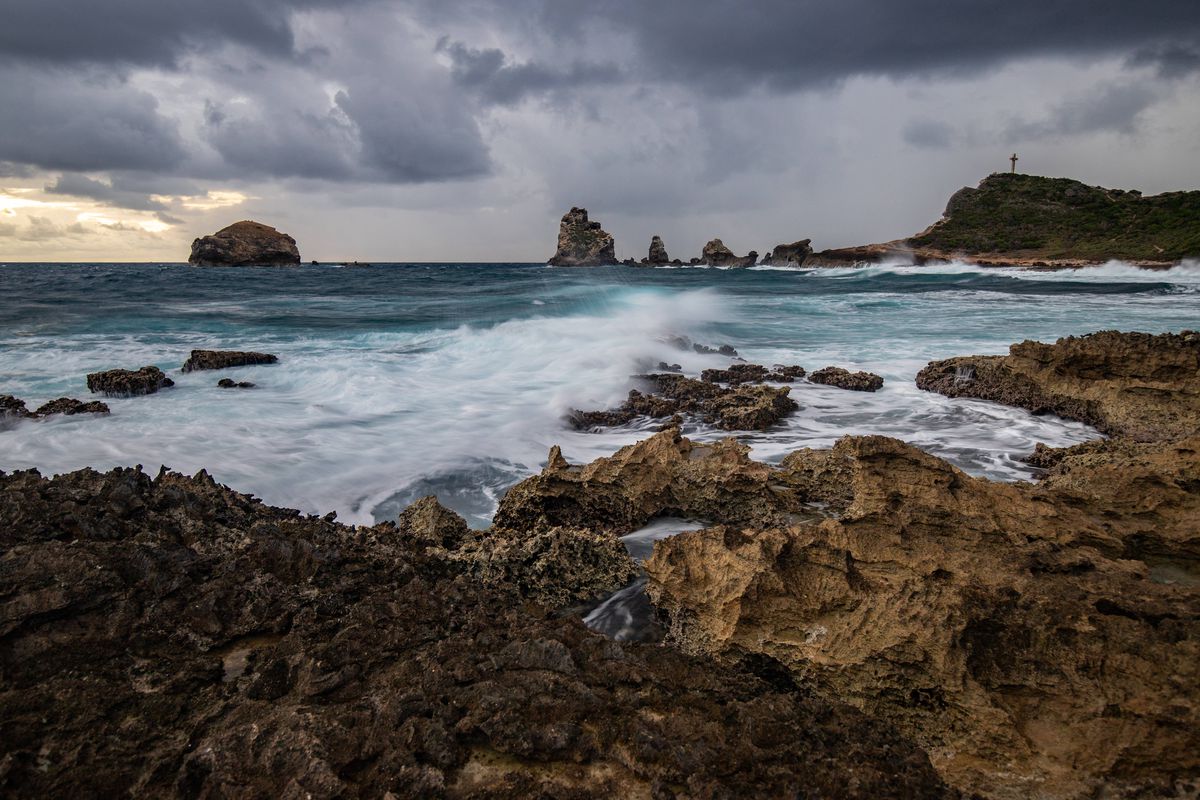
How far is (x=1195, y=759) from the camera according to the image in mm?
1767

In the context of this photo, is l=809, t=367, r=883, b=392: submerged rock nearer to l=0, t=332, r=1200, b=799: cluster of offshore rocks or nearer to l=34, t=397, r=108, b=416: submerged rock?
l=0, t=332, r=1200, b=799: cluster of offshore rocks

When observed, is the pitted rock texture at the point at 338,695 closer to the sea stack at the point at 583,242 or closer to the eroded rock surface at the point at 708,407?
the eroded rock surface at the point at 708,407

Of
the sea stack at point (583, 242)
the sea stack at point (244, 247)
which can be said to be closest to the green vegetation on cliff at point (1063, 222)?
the sea stack at point (583, 242)

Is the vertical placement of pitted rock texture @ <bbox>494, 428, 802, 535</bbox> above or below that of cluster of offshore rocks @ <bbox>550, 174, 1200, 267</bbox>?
below

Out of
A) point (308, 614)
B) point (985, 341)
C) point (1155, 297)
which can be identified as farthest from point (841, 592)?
point (1155, 297)

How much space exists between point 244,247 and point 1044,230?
9380 cm

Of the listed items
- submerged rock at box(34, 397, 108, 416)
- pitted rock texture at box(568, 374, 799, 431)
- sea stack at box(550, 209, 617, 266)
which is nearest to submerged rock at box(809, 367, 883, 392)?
pitted rock texture at box(568, 374, 799, 431)

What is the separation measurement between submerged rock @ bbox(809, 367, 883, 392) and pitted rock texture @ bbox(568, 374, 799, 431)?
199 centimetres

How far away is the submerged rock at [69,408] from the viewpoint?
8.23 meters

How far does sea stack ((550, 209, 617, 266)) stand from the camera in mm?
96688

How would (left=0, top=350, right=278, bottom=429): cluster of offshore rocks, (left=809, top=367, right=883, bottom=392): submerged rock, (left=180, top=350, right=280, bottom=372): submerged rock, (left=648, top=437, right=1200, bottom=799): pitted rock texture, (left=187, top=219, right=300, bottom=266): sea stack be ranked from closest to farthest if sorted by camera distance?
(left=648, top=437, right=1200, bottom=799): pitted rock texture < (left=0, top=350, right=278, bottom=429): cluster of offshore rocks < (left=809, top=367, right=883, bottom=392): submerged rock < (left=180, top=350, right=280, bottom=372): submerged rock < (left=187, top=219, right=300, bottom=266): sea stack

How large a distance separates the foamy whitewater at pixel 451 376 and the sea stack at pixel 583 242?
230 feet

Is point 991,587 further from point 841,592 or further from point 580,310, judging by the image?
point 580,310

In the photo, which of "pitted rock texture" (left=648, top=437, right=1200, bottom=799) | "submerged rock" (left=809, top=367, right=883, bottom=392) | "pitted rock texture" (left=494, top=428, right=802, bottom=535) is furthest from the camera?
"submerged rock" (left=809, top=367, right=883, bottom=392)
